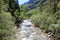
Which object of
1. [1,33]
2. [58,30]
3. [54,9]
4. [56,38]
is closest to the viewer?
[1,33]

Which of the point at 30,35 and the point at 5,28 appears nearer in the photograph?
the point at 5,28

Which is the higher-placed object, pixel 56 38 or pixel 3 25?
pixel 3 25

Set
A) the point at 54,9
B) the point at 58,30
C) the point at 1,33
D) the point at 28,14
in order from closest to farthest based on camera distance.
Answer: the point at 1,33 < the point at 58,30 < the point at 54,9 < the point at 28,14

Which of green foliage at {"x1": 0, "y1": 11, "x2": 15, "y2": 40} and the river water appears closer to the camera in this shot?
green foliage at {"x1": 0, "y1": 11, "x2": 15, "y2": 40}

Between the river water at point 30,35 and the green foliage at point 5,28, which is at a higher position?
the green foliage at point 5,28

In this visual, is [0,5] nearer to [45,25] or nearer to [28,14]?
[45,25]

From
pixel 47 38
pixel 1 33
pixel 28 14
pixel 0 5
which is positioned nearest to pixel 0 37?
pixel 1 33

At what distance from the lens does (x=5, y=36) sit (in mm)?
12625

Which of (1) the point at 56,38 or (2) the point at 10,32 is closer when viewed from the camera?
(2) the point at 10,32

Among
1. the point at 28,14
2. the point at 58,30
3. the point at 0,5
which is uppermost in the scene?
the point at 0,5

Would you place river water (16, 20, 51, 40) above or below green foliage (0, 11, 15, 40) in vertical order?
below

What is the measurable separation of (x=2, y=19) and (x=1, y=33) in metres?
1.24

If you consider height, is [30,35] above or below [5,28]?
below

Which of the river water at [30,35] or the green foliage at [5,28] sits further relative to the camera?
the river water at [30,35]
